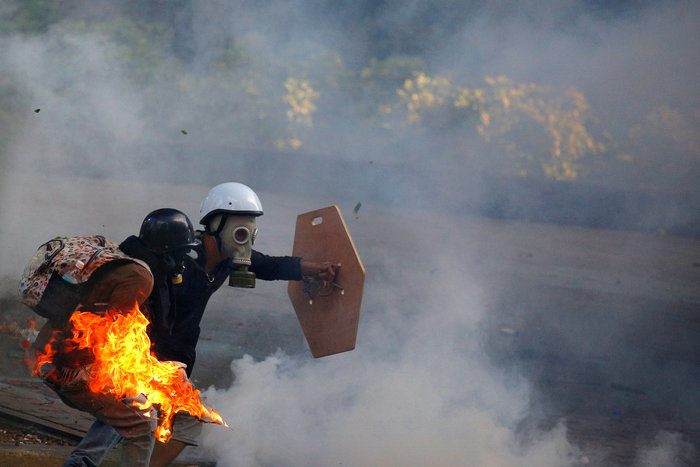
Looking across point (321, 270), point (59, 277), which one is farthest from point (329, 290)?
point (59, 277)

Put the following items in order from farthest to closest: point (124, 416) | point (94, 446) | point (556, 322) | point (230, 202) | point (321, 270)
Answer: point (556, 322)
point (321, 270)
point (230, 202)
point (94, 446)
point (124, 416)

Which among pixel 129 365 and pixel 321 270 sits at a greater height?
pixel 321 270

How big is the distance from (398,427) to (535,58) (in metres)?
5.80

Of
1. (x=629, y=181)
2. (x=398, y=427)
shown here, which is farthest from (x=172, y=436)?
(x=629, y=181)

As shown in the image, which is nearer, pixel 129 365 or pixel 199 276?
pixel 129 365

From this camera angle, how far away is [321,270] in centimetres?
289

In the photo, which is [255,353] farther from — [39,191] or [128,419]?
[39,191]

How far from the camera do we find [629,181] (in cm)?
1068

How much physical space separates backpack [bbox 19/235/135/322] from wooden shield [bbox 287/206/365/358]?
→ 102 cm

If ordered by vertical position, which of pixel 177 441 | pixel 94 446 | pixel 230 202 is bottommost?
pixel 94 446

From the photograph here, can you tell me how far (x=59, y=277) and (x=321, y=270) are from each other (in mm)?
1140

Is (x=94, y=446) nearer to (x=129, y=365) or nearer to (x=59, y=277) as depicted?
(x=129, y=365)

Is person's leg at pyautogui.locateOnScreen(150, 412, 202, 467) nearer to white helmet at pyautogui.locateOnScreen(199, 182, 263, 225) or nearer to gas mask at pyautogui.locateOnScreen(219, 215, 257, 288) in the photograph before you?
gas mask at pyautogui.locateOnScreen(219, 215, 257, 288)

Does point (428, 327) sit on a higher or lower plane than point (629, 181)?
lower
